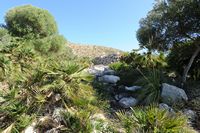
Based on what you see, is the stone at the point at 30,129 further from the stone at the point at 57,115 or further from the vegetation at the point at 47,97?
the stone at the point at 57,115

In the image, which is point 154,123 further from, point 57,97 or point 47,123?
point 57,97

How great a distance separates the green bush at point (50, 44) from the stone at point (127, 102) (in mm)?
7306

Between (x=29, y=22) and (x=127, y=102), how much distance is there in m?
9.80

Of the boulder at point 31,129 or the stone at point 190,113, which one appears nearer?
the boulder at point 31,129

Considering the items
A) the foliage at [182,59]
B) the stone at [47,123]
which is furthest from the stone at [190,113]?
the stone at [47,123]

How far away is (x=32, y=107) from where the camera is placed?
9125 millimetres

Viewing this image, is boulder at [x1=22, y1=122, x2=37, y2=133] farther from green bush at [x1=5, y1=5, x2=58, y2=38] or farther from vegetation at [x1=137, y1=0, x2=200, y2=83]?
green bush at [x1=5, y1=5, x2=58, y2=38]

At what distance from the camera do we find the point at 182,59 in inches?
567

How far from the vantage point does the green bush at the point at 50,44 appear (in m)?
17.2

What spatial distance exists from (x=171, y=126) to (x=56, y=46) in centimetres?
1182

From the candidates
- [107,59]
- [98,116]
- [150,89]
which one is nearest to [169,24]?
[150,89]

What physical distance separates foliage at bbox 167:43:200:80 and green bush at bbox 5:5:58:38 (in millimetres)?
7765

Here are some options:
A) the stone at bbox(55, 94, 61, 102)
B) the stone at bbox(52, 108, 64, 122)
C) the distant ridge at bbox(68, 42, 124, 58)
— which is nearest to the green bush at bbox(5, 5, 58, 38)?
the stone at bbox(55, 94, 61, 102)

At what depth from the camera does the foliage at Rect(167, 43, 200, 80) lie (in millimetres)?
14164
